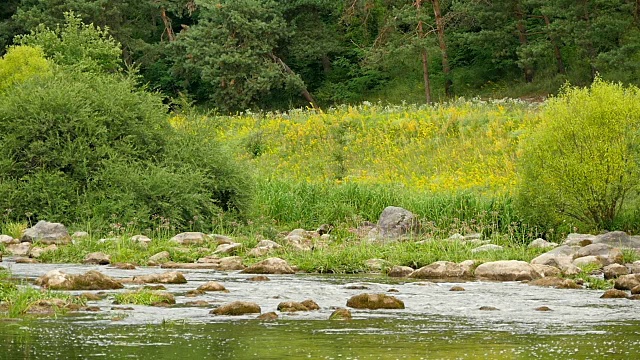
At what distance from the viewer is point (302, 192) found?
935 inches

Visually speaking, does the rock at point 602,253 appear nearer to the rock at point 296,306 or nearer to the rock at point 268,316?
the rock at point 296,306

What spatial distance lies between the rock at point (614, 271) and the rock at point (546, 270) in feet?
2.17

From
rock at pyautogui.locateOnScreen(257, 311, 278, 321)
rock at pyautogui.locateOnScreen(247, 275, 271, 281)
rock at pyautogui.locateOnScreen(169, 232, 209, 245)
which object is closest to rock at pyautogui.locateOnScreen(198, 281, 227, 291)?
rock at pyautogui.locateOnScreen(247, 275, 271, 281)

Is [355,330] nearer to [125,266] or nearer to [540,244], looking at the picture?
[125,266]

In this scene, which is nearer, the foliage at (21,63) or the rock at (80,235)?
the rock at (80,235)

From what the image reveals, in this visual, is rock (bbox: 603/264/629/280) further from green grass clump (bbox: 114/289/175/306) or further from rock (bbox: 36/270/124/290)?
rock (bbox: 36/270/124/290)

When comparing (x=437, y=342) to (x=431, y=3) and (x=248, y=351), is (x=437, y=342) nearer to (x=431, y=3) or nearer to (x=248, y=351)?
(x=248, y=351)

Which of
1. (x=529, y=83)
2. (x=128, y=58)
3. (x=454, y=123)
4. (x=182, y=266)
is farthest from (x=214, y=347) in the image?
(x=128, y=58)

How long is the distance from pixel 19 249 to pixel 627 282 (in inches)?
393

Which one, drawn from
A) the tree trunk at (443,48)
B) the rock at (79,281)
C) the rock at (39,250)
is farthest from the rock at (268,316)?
the tree trunk at (443,48)

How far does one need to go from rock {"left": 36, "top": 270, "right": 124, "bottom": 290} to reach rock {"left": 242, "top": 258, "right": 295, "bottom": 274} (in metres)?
3.02

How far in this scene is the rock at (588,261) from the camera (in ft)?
52.2

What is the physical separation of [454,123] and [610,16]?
1503cm

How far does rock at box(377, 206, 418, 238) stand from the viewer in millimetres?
19862
